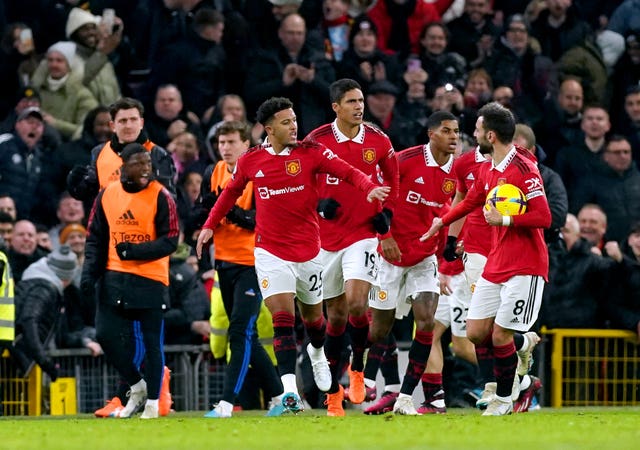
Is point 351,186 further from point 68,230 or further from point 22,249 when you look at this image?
point 68,230

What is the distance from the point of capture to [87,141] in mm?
20609

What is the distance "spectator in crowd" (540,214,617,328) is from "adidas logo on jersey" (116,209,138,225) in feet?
17.9

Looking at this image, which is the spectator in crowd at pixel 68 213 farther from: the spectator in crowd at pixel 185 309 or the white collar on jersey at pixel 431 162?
the white collar on jersey at pixel 431 162

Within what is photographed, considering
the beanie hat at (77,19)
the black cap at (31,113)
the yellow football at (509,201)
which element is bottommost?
the yellow football at (509,201)

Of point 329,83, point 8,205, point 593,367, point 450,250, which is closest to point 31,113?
point 8,205

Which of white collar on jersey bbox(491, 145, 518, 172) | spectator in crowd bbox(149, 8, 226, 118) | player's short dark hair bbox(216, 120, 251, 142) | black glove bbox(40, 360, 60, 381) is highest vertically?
spectator in crowd bbox(149, 8, 226, 118)

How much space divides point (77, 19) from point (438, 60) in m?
4.55

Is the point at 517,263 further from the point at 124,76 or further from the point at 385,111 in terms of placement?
the point at 124,76

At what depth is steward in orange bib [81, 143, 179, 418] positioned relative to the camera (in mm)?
15258

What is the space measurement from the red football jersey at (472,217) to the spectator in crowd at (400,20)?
304 inches

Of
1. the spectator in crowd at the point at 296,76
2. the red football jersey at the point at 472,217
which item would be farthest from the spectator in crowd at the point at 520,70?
the red football jersey at the point at 472,217

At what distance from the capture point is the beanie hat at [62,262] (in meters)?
17.9

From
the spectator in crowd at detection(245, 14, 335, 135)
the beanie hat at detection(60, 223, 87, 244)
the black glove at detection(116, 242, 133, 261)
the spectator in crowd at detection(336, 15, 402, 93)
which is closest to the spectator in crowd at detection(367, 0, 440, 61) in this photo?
the spectator in crowd at detection(336, 15, 402, 93)

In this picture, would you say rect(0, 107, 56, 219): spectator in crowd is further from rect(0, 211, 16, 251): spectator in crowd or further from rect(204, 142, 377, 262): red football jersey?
rect(204, 142, 377, 262): red football jersey
